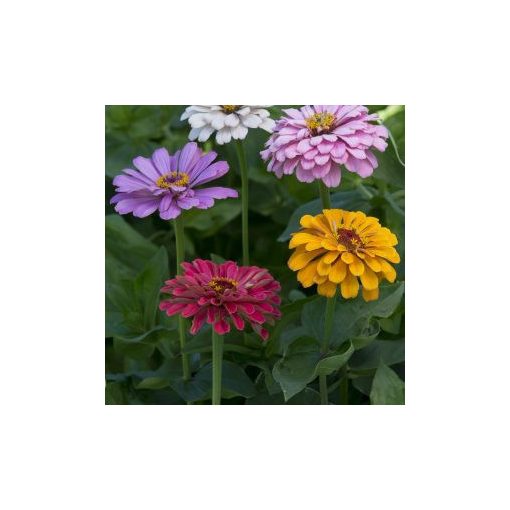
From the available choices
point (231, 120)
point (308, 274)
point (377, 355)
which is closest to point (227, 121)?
point (231, 120)

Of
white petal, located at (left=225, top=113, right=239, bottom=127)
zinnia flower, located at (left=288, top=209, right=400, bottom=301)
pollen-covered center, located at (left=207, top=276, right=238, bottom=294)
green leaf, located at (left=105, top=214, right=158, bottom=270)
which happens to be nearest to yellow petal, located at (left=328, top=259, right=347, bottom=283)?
zinnia flower, located at (left=288, top=209, right=400, bottom=301)

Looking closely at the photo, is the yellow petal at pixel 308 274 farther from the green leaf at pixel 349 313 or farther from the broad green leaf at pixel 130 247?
the broad green leaf at pixel 130 247

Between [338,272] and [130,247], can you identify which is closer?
[338,272]

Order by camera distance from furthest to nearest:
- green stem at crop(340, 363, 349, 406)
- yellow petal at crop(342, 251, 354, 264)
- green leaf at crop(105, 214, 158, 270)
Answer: green leaf at crop(105, 214, 158, 270) < green stem at crop(340, 363, 349, 406) < yellow petal at crop(342, 251, 354, 264)

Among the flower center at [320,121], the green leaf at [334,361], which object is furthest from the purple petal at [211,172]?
the green leaf at [334,361]

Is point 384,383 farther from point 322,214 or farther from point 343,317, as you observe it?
point 322,214

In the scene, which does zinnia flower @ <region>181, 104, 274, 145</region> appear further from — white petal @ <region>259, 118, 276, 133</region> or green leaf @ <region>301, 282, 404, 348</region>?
green leaf @ <region>301, 282, 404, 348</region>

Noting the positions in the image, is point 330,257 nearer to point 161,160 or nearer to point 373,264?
point 373,264
